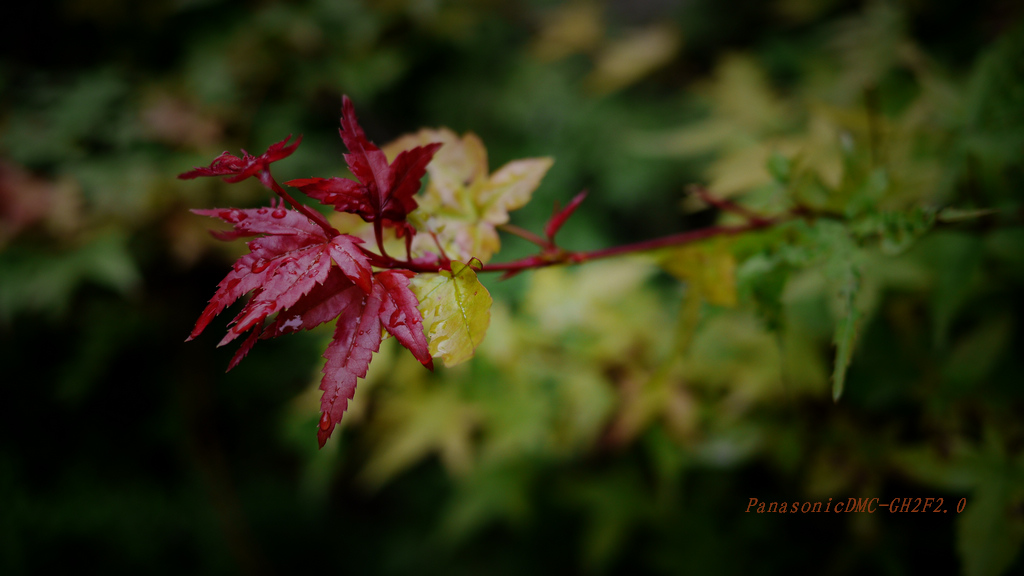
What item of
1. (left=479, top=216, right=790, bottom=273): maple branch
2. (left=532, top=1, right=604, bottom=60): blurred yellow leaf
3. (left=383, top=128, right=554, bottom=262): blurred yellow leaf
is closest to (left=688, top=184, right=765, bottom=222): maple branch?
(left=479, top=216, right=790, bottom=273): maple branch

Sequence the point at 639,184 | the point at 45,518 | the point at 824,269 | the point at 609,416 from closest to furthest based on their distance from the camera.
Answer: the point at 824,269, the point at 609,416, the point at 639,184, the point at 45,518

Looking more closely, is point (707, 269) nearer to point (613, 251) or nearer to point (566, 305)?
point (613, 251)

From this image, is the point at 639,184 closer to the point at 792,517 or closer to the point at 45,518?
the point at 792,517

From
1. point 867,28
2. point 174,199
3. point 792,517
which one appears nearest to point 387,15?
point 174,199

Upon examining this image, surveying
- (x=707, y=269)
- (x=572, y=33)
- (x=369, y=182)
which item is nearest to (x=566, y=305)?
(x=707, y=269)

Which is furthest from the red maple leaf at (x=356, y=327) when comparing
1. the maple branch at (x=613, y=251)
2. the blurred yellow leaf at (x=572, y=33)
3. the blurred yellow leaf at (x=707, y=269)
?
the blurred yellow leaf at (x=572, y=33)

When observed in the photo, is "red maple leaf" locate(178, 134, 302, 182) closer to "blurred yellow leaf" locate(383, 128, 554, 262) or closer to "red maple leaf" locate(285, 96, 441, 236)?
"red maple leaf" locate(285, 96, 441, 236)

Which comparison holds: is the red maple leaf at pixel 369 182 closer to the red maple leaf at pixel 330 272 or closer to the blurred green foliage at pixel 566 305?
the red maple leaf at pixel 330 272
